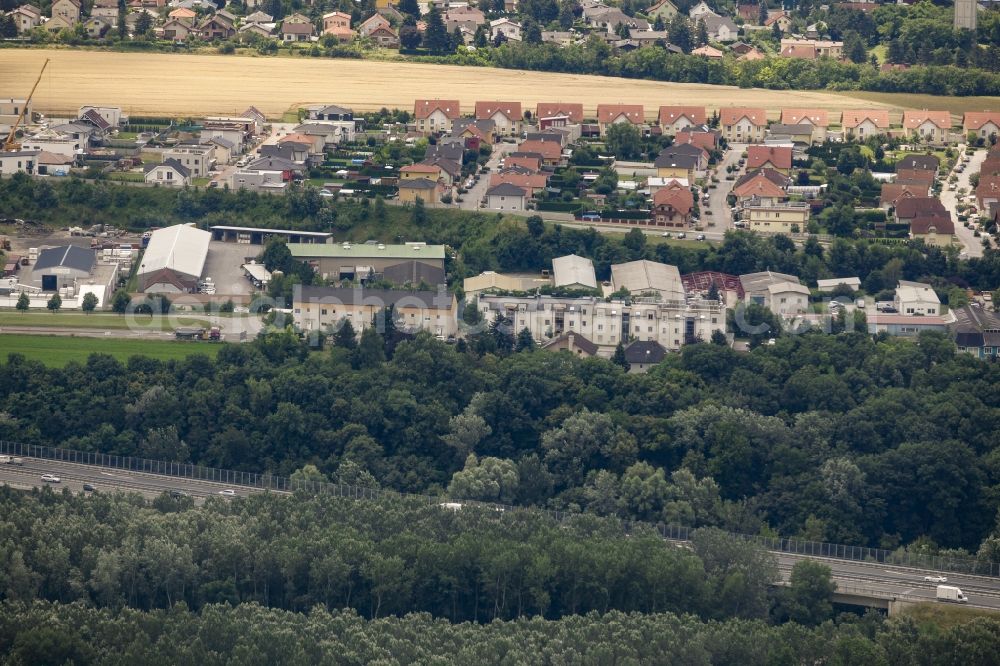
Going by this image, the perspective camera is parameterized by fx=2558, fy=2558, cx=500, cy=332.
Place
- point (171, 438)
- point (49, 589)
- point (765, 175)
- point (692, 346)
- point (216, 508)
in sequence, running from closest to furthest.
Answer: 1. point (49, 589)
2. point (216, 508)
3. point (171, 438)
4. point (692, 346)
5. point (765, 175)

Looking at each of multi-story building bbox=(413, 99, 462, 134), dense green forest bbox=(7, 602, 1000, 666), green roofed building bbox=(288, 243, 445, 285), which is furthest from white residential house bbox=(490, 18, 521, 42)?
dense green forest bbox=(7, 602, 1000, 666)

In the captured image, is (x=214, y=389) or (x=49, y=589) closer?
(x=49, y=589)

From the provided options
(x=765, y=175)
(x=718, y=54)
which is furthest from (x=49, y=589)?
(x=718, y=54)

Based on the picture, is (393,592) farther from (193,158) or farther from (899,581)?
(193,158)

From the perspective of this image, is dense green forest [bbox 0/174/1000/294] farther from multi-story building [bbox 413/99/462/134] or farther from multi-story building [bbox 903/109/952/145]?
multi-story building [bbox 413/99/462/134]

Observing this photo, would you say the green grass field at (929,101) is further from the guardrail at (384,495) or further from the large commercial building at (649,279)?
the guardrail at (384,495)

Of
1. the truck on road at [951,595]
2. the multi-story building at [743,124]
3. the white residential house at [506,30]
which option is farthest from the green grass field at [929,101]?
the truck on road at [951,595]

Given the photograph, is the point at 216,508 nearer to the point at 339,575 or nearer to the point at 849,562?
the point at 339,575
